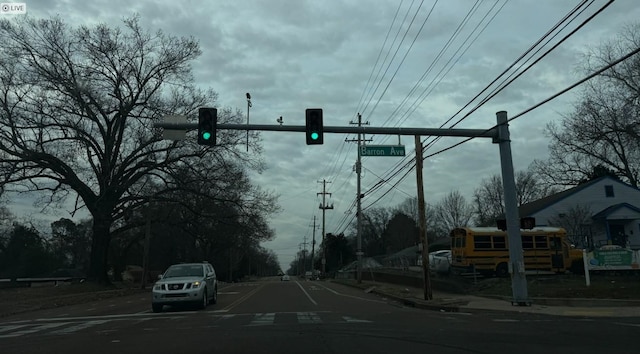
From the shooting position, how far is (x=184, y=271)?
1980cm

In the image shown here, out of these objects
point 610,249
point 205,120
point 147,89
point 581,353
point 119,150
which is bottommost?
point 581,353

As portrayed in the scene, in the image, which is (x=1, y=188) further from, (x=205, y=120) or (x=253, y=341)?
(x=253, y=341)

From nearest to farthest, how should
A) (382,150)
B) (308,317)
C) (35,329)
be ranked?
(35,329), (308,317), (382,150)

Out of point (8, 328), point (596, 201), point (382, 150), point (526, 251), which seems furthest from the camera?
point (596, 201)

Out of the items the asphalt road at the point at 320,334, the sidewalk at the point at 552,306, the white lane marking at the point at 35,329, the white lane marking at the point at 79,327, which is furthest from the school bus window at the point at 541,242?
the white lane marking at the point at 35,329

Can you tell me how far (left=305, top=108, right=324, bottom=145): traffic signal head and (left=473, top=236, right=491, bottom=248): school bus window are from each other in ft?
49.6

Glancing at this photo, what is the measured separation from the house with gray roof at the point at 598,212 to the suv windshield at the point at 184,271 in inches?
1290

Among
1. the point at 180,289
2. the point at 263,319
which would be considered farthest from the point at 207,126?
the point at 263,319

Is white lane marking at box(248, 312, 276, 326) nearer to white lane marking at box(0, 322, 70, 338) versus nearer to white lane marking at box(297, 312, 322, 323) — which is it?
white lane marking at box(297, 312, 322, 323)

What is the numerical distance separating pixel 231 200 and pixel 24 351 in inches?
1142

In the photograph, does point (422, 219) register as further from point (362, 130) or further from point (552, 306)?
point (362, 130)

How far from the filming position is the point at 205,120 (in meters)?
16.7

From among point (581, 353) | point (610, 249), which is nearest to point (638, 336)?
point (581, 353)

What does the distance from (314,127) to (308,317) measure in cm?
589
